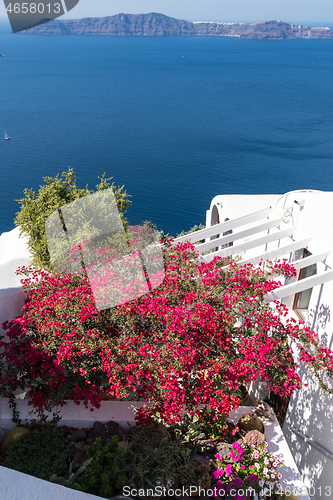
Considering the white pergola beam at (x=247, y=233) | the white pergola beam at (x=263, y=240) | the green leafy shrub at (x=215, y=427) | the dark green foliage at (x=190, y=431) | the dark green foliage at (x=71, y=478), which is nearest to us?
the dark green foliage at (x=71, y=478)

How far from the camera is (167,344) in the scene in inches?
202

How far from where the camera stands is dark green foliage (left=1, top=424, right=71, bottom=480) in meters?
5.14

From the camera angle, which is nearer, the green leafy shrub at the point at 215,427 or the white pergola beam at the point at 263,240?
the green leafy shrub at the point at 215,427

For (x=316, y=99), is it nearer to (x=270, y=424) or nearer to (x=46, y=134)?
(x=46, y=134)

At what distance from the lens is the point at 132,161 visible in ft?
171

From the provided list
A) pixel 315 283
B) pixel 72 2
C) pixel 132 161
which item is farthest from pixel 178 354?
pixel 132 161

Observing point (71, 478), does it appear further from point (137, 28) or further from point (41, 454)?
point (137, 28)

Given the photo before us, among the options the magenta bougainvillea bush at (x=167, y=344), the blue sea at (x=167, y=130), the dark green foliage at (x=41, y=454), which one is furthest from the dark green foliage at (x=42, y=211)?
the blue sea at (x=167, y=130)

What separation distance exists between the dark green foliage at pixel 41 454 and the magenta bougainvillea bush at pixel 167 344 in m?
0.40

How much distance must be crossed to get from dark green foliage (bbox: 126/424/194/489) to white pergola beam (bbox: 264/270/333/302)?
2573 millimetres

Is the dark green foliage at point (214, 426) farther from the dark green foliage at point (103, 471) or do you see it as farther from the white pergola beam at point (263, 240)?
the white pergola beam at point (263, 240)

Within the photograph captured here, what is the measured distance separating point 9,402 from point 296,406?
5.09 m

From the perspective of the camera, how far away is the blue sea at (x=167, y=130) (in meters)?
45.3

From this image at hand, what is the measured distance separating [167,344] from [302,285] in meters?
2.37
